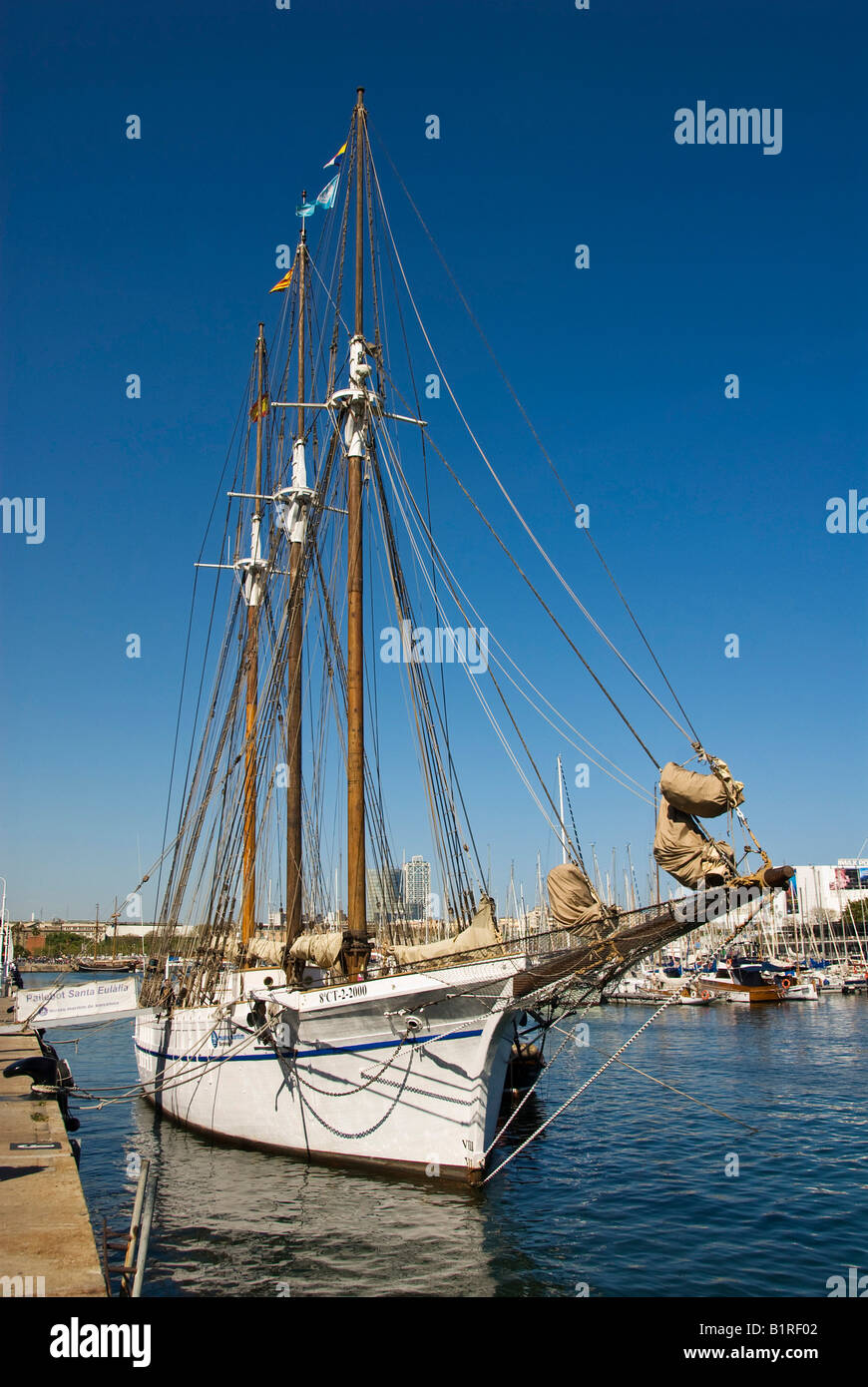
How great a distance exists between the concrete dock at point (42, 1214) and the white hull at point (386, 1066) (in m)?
5.00

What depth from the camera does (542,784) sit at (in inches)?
740

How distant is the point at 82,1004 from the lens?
27.1m

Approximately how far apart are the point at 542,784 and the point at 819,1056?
3483 cm

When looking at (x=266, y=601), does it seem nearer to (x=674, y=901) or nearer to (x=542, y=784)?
(x=542, y=784)

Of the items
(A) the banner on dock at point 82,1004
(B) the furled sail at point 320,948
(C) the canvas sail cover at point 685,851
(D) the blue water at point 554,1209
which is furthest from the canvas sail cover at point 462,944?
(A) the banner on dock at point 82,1004

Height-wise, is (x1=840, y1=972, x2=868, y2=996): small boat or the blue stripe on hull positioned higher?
the blue stripe on hull

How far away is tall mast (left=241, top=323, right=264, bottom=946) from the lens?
3316 centimetres

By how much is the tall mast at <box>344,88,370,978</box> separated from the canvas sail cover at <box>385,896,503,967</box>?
1223 millimetres

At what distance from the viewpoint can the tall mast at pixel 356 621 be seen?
21.4m

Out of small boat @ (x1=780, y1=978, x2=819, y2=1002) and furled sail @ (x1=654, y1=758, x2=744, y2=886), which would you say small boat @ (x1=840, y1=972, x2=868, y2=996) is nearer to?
small boat @ (x1=780, y1=978, x2=819, y2=1002)

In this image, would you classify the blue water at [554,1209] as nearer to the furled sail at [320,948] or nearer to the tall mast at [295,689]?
the furled sail at [320,948]

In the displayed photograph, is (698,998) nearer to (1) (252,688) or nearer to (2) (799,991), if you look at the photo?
(2) (799,991)

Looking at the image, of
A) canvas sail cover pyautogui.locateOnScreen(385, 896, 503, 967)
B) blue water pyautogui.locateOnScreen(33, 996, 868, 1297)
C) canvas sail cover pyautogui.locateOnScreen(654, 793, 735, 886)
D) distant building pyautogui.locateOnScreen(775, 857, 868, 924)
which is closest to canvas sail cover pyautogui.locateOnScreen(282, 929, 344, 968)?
canvas sail cover pyautogui.locateOnScreen(385, 896, 503, 967)

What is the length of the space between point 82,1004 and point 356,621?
14.8 m
